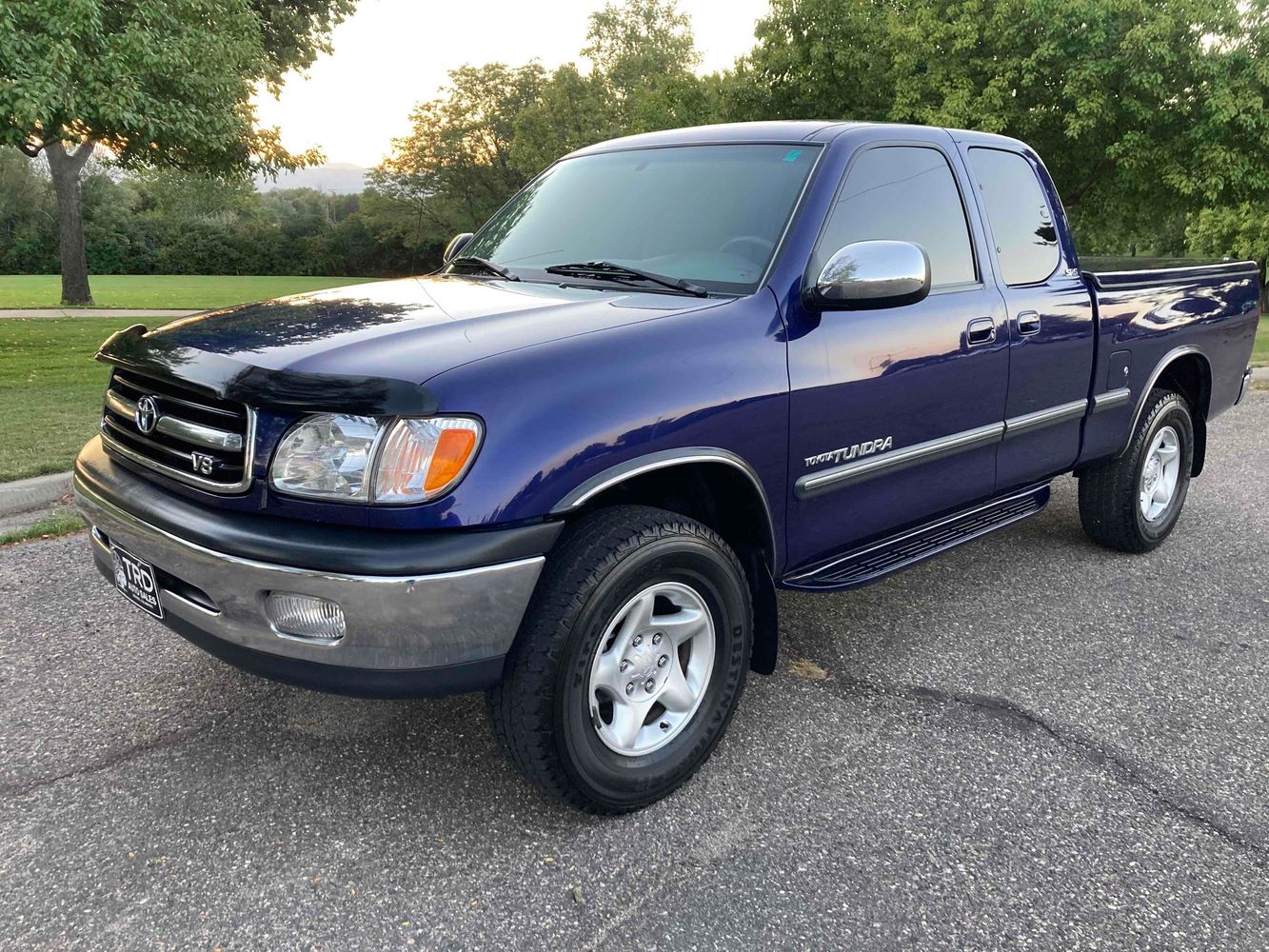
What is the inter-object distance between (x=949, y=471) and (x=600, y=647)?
170 cm

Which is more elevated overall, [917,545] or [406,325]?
[406,325]

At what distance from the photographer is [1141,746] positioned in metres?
3.06

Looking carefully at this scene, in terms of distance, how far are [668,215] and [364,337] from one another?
1304mm

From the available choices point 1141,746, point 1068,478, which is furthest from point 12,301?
point 1141,746

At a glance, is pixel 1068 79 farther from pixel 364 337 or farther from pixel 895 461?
pixel 364 337

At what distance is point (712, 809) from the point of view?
271 centimetres

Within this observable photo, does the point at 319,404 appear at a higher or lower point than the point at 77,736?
higher

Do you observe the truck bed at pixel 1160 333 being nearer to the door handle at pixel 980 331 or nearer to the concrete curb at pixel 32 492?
the door handle at pixel 980 331

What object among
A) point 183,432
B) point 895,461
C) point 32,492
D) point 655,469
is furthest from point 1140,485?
point 32,492

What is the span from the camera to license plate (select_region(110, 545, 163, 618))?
2.58 meters

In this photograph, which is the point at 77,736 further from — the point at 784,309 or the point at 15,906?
the point at 784,309

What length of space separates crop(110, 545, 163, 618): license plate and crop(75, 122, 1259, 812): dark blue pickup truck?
0.6 inches

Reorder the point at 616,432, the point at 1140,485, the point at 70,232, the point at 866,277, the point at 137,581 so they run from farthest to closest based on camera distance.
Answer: the point at 70,232 < the point at 1140,485 < the point at 866,277 < the point at 137,581 < the point at 616,432

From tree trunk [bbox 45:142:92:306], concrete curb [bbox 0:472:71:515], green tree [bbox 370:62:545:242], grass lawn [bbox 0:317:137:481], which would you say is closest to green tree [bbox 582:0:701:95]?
green tree [bbox 370:62:545:242]
